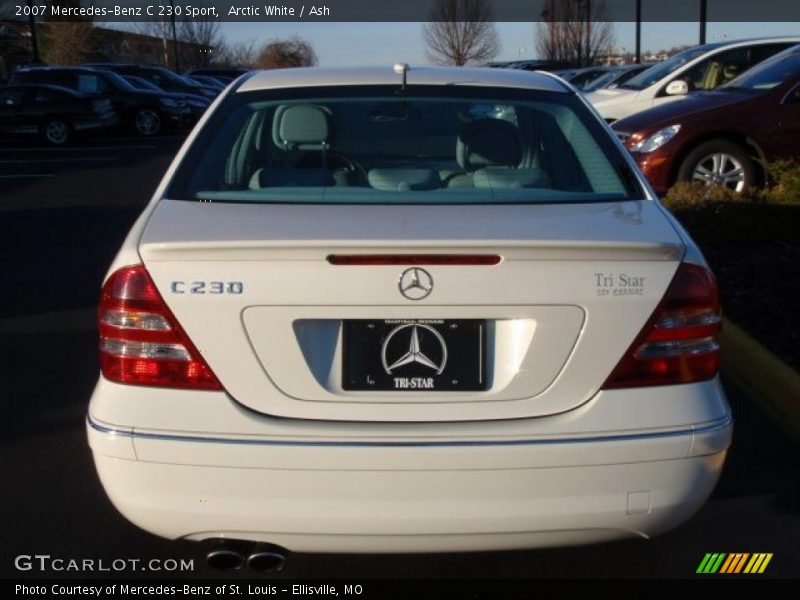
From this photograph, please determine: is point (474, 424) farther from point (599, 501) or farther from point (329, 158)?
point (329, 158)

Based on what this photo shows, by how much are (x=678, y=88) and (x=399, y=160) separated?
920 cm

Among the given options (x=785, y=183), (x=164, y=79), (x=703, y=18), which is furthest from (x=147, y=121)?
(x=785, y=183)

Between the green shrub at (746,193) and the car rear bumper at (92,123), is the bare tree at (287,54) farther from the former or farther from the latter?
the green shrub at (746,193)

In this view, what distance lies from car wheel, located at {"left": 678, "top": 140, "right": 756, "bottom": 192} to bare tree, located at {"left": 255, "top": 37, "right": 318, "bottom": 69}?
1827 inches

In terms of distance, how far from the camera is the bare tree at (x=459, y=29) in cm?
4519

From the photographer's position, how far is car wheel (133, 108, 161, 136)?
2461cm

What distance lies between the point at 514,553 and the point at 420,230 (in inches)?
55.0

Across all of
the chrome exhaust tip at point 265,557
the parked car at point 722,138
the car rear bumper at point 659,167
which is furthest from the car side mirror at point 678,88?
the chrome exhaust tip at point 265,557

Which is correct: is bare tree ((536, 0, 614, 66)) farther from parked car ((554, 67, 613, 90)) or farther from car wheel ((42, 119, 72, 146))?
car wheel ((42, 119, 72, 146))

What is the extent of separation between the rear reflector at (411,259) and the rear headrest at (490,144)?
144cm

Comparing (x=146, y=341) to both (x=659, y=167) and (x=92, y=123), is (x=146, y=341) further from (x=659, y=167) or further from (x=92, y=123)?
(x=92, y=123)

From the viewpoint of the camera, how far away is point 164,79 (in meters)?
29.2

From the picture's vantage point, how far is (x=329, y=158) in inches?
170

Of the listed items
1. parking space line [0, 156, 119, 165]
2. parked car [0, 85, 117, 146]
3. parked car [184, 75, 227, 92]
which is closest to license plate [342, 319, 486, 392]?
parking space line [0, 156, 119, 165]
